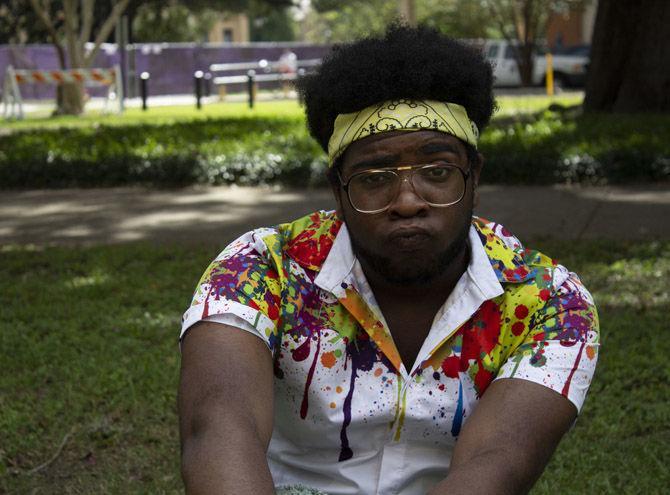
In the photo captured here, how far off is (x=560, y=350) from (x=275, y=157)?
7.86m

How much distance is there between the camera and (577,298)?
2.36 m

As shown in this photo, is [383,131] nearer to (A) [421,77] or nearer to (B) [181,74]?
(A) [421,77]

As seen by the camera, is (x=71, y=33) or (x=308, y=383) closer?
(x=308, y=383)

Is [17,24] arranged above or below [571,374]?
below

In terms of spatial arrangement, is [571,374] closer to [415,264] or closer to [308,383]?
[415,264]

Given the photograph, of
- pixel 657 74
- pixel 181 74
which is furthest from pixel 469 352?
pixel 181 74

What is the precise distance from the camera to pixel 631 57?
40.7 feet

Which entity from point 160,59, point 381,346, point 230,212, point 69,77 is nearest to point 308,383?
point 381,346

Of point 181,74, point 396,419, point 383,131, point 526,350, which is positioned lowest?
point 181,74

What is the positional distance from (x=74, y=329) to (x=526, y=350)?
3.51m

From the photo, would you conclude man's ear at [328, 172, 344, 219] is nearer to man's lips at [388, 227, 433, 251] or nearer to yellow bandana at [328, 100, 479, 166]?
yellow bandana at [328, 100, 479, 166]

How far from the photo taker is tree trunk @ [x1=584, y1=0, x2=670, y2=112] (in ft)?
39.5

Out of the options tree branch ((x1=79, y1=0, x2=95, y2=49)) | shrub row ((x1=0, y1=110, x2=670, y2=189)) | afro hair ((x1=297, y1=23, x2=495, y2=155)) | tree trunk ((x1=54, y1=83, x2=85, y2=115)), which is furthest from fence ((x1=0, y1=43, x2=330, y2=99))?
afro hair ((x1=297, y1=23, x2=495, y2=155))

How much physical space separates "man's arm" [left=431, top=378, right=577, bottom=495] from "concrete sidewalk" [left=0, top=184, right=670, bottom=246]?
16.8 feet
